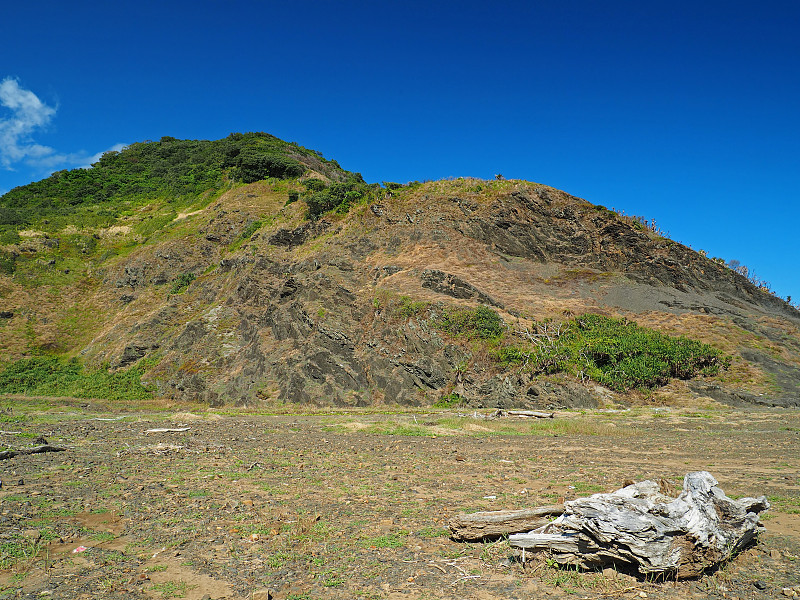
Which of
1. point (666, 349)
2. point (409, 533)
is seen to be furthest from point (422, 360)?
point (409, 533)

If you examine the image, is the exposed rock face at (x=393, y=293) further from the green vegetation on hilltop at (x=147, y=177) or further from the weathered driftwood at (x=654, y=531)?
the weathered driftwood at (x=654, y=531)

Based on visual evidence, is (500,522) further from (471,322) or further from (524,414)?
(471,322)

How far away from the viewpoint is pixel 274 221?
58.3 metres

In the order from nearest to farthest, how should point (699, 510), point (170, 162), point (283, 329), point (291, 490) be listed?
1. point (699, 510)
2. point (291, 490)
3. point (283, 329)
4. point (170, 162)

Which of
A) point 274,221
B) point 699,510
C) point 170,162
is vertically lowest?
point 699,510

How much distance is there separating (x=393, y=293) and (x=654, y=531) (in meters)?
35.2

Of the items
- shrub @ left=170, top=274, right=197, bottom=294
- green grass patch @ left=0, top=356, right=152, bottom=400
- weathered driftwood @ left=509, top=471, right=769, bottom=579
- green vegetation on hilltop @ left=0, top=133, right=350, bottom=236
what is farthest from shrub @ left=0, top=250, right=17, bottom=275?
weathered driftwood @ left=509, top=471, right=769, bottom=579

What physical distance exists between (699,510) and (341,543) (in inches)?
211

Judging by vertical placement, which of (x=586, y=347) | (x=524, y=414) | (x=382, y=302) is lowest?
(x=524, y=414)

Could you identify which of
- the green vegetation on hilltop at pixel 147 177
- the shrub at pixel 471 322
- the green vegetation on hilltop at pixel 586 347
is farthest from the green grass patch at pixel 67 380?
the shrub at pixel 471 322

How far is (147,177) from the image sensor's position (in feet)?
279

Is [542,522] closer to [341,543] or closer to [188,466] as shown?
[341,543]

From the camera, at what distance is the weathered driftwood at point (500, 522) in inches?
287

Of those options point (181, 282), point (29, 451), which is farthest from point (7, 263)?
point (29, 451)
